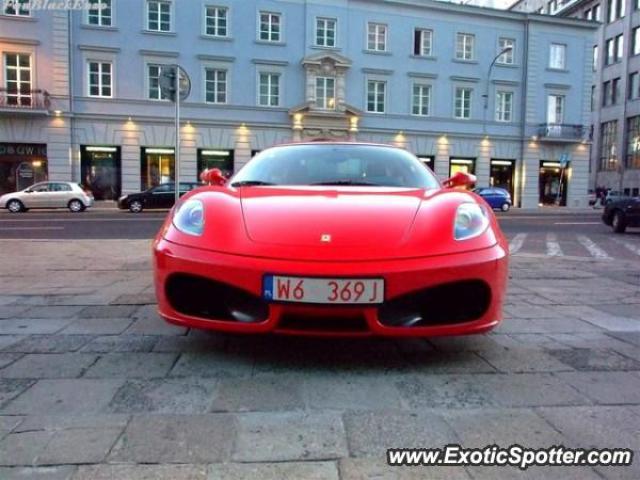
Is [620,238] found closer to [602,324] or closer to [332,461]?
[602,324]

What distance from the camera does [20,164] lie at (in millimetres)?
26797

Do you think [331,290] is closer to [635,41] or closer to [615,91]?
[635,41]

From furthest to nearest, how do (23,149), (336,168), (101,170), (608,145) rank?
(608,145) → (101,170) → (23,149) → (336,168)

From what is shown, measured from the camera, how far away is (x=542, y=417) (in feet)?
7.29

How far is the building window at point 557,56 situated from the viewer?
34.6 metres

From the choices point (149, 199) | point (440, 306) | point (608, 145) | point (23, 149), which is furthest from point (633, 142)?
point (440, 306)

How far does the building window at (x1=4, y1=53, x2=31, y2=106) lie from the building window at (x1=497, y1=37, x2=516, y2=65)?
26517mm

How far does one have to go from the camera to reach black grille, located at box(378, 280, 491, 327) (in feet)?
8.57

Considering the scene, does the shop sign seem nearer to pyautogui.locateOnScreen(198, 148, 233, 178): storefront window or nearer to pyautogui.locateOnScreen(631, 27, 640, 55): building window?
pyautogui.locateOnScreen(198, 148, 233, 178): storefront window

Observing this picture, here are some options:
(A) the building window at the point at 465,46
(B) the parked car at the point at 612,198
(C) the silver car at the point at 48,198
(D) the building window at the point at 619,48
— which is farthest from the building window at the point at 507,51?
(C) the silver car at the point at 48,198

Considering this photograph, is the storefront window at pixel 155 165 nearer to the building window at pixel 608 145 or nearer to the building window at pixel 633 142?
the building window at pixel 633 142

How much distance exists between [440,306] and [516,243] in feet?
31.1

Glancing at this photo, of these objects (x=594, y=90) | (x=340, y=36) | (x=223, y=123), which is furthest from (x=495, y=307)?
(x=594, y=90)

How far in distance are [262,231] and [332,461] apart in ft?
4.08
